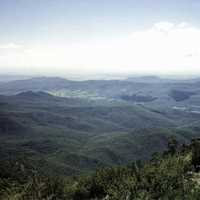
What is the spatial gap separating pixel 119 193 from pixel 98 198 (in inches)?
134

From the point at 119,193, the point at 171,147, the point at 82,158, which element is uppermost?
the point at 119,193

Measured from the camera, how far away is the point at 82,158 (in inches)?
7279

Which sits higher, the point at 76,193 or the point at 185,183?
the point at 185,183

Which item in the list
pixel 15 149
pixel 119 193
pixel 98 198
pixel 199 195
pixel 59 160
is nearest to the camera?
pixel 199 195

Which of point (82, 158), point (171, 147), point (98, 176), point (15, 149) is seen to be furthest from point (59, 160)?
point (98, 176)

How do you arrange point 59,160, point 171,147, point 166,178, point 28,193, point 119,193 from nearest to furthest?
point 119,193 < point 166,178 < point 28,193 < point 171,147 < point 59,160

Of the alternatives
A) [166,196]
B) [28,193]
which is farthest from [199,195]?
[28,193]

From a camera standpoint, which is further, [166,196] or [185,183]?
[185,183]

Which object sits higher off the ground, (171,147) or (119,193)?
(119,193)

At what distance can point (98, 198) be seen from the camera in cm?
1772

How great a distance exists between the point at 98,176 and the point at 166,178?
5811 millimetres

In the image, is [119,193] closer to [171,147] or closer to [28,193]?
[28,193]

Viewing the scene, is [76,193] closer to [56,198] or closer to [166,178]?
[56,198]

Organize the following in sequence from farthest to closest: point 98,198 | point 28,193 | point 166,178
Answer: point 28,193, point 98,198, point 166,178
